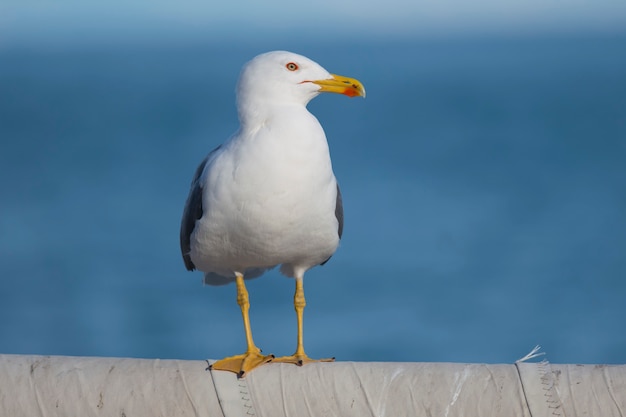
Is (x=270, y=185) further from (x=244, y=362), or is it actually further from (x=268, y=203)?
(x=244, y=362)

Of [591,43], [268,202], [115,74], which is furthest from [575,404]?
[591,43]

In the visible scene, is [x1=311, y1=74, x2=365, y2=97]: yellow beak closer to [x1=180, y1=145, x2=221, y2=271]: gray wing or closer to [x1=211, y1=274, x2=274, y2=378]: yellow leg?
[x1=180, y1=145, x2=221, y2=271]: gray wing

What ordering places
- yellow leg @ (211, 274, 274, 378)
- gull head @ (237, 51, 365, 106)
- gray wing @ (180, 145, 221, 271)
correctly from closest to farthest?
yellow leg @ (211, 274, 274, 378) → gull head @ (237, 51, 365, 106) → gray wing @ (180, 145, 221, 271)

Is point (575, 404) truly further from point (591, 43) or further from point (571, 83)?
point (591, 43)

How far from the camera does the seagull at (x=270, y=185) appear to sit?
4629 millimetres

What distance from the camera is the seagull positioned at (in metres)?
4.63

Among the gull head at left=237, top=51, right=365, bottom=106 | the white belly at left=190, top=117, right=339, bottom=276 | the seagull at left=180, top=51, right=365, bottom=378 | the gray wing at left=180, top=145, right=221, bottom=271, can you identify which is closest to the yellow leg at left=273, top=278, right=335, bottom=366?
the seagull at left=180, top=51, right=365, bottom=378

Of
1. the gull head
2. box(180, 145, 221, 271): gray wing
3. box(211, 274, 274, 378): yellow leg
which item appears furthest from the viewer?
box(180, 145, 221, 271): gray wing

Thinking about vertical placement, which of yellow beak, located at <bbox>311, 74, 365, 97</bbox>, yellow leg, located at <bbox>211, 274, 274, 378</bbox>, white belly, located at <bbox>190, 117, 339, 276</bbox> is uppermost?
yellow beak, located at <bbox>311, 74, 365, 97</bbox>

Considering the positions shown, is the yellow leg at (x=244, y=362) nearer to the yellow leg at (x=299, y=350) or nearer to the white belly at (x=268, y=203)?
the yellow leg at (x=299, y=350)

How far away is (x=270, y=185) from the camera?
4.61m

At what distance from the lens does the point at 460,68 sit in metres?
46.0

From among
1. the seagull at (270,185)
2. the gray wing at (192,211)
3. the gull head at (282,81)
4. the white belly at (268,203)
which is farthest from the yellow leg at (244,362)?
Result: the gull head at (282,81)

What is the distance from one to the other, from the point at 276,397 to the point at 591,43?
50.3 metres
